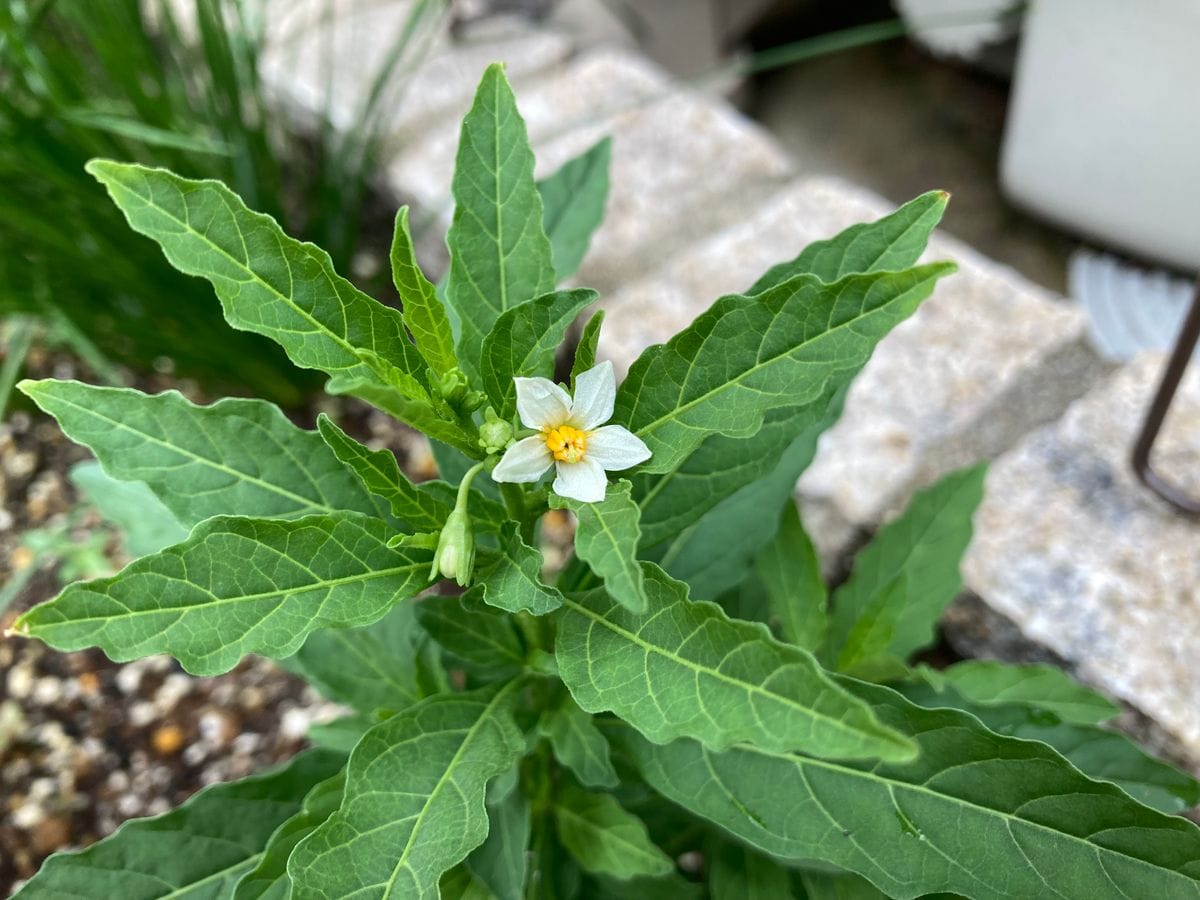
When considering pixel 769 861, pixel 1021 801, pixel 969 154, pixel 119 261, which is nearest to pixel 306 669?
pixel 769 861

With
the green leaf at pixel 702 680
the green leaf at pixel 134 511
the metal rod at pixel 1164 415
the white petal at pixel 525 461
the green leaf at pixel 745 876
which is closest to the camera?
the green leaf at pixel 702 680

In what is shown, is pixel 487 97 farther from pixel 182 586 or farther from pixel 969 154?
pixel 969 154

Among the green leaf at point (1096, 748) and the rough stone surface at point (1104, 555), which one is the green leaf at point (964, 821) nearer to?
the green leaf at point (1096, 748)

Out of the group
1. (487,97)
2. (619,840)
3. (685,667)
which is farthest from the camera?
(619,840)

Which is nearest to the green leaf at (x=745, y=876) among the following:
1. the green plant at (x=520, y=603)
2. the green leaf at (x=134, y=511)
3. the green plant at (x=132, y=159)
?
the green plant at (x=520, y=603)

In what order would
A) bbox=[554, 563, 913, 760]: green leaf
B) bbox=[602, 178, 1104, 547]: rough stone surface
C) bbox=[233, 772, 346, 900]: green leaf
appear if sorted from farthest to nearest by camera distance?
1. bbox=[602, 178, 1104, 547]: rough stone surface
2. bbox=[233, 772, 346, 900]: green leaf
3. bbox=[554, 563, 913, 760]: green leaf

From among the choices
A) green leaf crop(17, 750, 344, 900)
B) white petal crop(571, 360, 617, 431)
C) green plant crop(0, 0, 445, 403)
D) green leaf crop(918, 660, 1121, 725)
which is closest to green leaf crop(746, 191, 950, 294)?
white petal crop(571, 360, 617, 431)

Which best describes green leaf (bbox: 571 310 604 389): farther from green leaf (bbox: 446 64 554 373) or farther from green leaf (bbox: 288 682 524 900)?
green leaf (bbox: 288 682 524 900)
